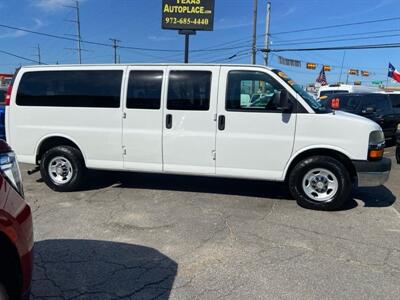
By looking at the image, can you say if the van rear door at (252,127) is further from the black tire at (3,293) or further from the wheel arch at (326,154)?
the black tire at (3,293)

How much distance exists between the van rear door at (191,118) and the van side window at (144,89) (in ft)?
0.60

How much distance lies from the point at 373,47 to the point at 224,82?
2274 centimetres

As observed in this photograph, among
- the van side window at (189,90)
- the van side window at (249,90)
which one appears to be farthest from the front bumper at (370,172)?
the van side window at (189,90)

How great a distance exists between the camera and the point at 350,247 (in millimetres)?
4602

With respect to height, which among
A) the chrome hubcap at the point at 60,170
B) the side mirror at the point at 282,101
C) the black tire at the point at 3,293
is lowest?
the chrome hubcap at the point at 60,170

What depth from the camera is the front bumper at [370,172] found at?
5.77 m

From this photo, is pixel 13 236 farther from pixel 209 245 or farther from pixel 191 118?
pixel 191 118

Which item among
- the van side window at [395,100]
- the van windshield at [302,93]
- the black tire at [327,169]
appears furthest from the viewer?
the van side window at [395,100]

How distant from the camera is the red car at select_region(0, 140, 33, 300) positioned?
2410mm

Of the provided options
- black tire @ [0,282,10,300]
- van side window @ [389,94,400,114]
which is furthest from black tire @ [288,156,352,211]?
van side window @ [389,94,400,114]

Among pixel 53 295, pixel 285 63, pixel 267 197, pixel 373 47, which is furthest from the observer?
pixel 285 63

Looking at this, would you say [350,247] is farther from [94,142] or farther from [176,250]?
[94,142]

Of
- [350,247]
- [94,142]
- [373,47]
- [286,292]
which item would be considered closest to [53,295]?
[286,292]

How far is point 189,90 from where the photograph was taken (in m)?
6.29
